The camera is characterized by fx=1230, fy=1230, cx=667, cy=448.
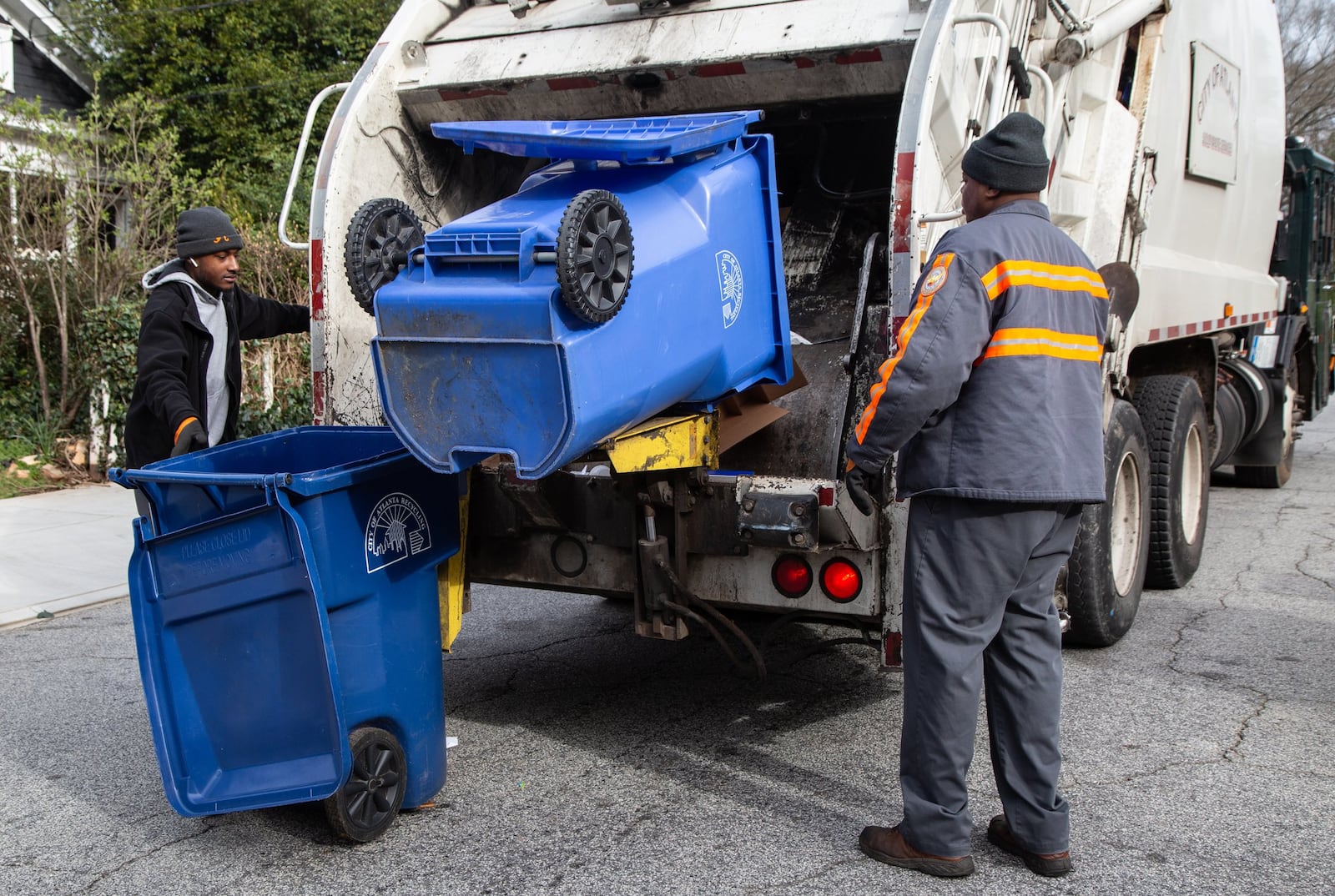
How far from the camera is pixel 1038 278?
278 cm

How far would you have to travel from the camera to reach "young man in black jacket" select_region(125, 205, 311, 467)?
3.85m

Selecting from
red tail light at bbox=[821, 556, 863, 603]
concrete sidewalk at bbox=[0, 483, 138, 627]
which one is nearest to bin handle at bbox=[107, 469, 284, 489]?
red tail light at bbox=[821, 556, 863, 603]

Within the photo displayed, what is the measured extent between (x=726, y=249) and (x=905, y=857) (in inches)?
61.7

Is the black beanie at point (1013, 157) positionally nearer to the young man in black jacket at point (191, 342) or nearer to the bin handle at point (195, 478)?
the bin handle at point (195, 478)

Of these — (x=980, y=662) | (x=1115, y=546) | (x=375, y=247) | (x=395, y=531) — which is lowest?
(x=1115, y=546)

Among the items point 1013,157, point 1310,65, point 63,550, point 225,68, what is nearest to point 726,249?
point 1013,157

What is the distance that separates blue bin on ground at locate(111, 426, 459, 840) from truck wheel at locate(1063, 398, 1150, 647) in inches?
90.0

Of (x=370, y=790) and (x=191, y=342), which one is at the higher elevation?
(x=191, y=342)

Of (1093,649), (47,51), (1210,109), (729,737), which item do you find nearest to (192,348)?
(729,737)

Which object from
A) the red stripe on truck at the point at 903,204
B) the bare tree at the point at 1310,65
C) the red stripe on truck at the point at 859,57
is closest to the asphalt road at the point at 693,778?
the red stripe on truck at the point at 903,204

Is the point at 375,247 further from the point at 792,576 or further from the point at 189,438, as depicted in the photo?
the point at 792,576

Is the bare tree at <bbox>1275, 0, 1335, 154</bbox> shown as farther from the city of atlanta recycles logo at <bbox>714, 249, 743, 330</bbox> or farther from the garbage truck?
the city of atlanta recycles logo at <bbox>714, 249, 743, 330</bbox>

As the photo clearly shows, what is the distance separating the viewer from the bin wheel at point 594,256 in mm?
2570

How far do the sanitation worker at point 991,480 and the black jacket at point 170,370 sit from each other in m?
2.15
